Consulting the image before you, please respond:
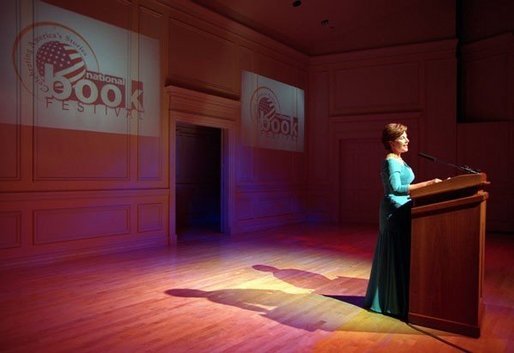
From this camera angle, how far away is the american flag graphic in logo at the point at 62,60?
4828mm

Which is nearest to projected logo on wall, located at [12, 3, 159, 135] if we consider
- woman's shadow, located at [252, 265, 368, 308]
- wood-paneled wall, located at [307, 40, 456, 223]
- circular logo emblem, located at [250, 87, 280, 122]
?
circular logo emblem, located at [250, 87, 280, 122]

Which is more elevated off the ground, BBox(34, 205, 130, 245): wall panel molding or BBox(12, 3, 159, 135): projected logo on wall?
BBox(12, 3, 159, 135): projected logo on wall

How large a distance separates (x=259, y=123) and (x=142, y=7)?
292cm

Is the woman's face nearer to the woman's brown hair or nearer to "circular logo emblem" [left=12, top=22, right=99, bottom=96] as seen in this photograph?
the woman's brown hair

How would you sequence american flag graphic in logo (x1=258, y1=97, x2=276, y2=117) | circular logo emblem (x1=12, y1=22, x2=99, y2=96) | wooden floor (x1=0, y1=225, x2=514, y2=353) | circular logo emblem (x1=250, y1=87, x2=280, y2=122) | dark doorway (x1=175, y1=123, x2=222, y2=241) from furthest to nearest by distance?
dark doorway (x1=175, y1=123, x2=222, y2=241) → american flag graphic in logo (x1=258, y1=97, x2=276, y2=117) → circular logo emblem (x1=250, y1=87, x2=280, y2=122) → circular logo emblem (x1=12, y1=22, x2=99, y2=96) → wooden floor (x1=0, y1=225, x2=514, y2=353)

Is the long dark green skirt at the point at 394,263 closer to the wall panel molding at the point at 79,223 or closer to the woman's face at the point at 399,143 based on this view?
the woman's face at the point at 399,143

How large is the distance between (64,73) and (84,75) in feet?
0.80

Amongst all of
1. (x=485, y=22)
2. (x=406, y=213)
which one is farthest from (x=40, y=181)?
(x=485, y=22)

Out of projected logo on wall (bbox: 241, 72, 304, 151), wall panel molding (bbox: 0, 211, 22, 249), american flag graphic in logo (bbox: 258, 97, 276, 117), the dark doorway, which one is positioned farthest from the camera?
the dark doorway

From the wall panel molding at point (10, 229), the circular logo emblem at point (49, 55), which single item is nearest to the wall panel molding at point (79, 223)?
the wall panel molding at point (10, 229)

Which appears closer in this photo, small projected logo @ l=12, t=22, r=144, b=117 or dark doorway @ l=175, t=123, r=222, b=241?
small projected logo @ l=12, t=22, r=144, b=117

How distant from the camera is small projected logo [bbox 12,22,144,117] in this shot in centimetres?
471

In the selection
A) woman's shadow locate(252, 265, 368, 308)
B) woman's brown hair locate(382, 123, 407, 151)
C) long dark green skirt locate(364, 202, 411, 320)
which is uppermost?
woman's brown hair locate(382, 123, 407, 151)

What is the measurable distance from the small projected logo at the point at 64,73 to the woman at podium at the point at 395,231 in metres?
3.60
